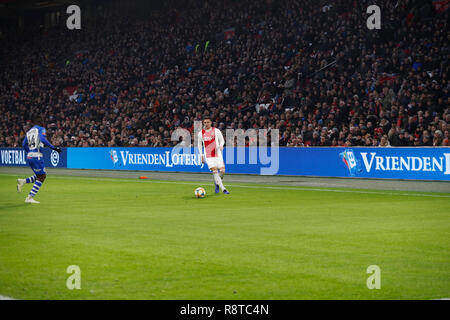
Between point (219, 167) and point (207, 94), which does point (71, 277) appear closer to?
point (219, 167)

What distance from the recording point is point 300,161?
27.0m

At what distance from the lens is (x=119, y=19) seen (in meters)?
50.3

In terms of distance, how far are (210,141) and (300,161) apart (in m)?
7.55

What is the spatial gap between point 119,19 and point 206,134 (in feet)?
107

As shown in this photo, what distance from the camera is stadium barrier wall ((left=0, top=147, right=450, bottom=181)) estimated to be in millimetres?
22719

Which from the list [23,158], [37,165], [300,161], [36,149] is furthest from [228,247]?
[23,158]

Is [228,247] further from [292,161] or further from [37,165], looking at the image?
[292,161]

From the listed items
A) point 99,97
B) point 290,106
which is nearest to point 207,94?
point 290,106

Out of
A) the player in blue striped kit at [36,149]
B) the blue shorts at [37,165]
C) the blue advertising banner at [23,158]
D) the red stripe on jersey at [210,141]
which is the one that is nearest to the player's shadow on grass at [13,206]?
the player in blue striped kit at [36,149]

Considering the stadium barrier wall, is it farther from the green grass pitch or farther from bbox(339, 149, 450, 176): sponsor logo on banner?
the green grass pitch

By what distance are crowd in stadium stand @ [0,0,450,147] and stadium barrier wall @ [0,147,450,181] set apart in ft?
1.87

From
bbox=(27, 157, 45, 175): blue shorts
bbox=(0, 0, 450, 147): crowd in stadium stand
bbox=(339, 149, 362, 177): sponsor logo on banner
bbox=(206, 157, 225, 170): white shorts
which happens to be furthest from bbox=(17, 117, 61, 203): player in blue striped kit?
bbox=(0, 0, 450, 147): crowd in stadium stand

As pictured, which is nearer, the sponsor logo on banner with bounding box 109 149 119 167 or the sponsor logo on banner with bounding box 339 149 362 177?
the sponsor logo on banner with bounding box 339 149 362 177

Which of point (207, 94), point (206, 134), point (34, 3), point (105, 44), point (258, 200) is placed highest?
point (34, 3)
